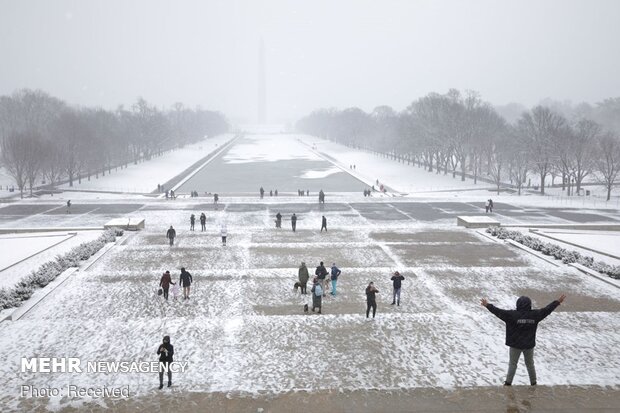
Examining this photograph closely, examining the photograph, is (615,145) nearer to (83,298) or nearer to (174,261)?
(174,261)

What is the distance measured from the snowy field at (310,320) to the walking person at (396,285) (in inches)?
25.1

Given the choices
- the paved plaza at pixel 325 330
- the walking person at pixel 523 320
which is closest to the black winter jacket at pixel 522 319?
the walking person at pixel 523 320

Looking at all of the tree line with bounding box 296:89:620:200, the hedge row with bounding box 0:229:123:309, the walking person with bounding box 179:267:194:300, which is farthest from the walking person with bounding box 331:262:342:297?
the tree line with bounding box 296:89:620:200

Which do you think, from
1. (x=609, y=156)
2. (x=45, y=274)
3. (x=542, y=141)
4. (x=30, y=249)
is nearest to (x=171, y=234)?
(x=45, y=274)

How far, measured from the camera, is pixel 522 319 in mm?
10477

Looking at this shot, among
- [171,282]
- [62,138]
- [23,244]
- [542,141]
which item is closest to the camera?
[171,282]

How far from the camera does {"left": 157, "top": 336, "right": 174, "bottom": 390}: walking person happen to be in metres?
12.2

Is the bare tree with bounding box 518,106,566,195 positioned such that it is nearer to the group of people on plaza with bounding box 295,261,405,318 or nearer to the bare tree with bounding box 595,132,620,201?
the bare tree with bounding box 595,132,620,201

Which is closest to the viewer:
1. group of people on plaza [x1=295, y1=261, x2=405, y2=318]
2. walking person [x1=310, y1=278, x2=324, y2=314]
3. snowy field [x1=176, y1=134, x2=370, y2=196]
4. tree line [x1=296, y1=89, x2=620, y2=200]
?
group of people on plaza [x1=295, y1=261, x2=405, y2=318]

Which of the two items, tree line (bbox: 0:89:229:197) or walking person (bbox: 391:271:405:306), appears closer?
walking person (bbox: 391:271:405:306)

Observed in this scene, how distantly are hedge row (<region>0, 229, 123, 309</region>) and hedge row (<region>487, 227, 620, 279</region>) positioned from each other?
2675 cm

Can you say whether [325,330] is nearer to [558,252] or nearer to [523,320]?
[523,320]

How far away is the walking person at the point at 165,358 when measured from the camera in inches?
482

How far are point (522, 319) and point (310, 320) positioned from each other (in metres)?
8.62
